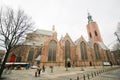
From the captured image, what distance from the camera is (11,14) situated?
12.9 m

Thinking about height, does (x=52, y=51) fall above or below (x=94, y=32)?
below

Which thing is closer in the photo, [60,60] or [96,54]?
[60,60]

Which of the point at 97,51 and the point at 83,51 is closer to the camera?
the point at 83,51

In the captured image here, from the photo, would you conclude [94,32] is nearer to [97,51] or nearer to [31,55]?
[97,51]

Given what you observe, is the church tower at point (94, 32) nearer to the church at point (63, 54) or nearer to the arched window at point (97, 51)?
the arched window at point (97, 51)

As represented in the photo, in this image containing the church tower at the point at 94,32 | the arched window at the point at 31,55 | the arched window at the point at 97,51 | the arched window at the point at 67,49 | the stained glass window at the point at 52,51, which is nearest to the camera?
the stained glass window at the point at 52,51

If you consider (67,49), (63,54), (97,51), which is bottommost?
(63,54)

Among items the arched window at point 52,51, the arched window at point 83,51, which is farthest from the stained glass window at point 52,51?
the arched window at point 83,51

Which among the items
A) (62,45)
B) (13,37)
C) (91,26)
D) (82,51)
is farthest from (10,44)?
(91,26)

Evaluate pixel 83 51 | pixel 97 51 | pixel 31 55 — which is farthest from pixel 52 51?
pixel 97 51

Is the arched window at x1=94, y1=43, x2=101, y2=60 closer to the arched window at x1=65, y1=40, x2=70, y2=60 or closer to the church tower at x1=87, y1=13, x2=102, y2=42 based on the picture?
the church tower at x1=87, y1=13, x2=102, y2=42

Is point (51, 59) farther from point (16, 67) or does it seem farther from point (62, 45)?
point (16, 67)

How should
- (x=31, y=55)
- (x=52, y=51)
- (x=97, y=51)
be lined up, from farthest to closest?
1. (x=97, y=51)
2. (x=31, y=55)
3. (x=52, y=51)

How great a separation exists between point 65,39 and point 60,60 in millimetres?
10379
